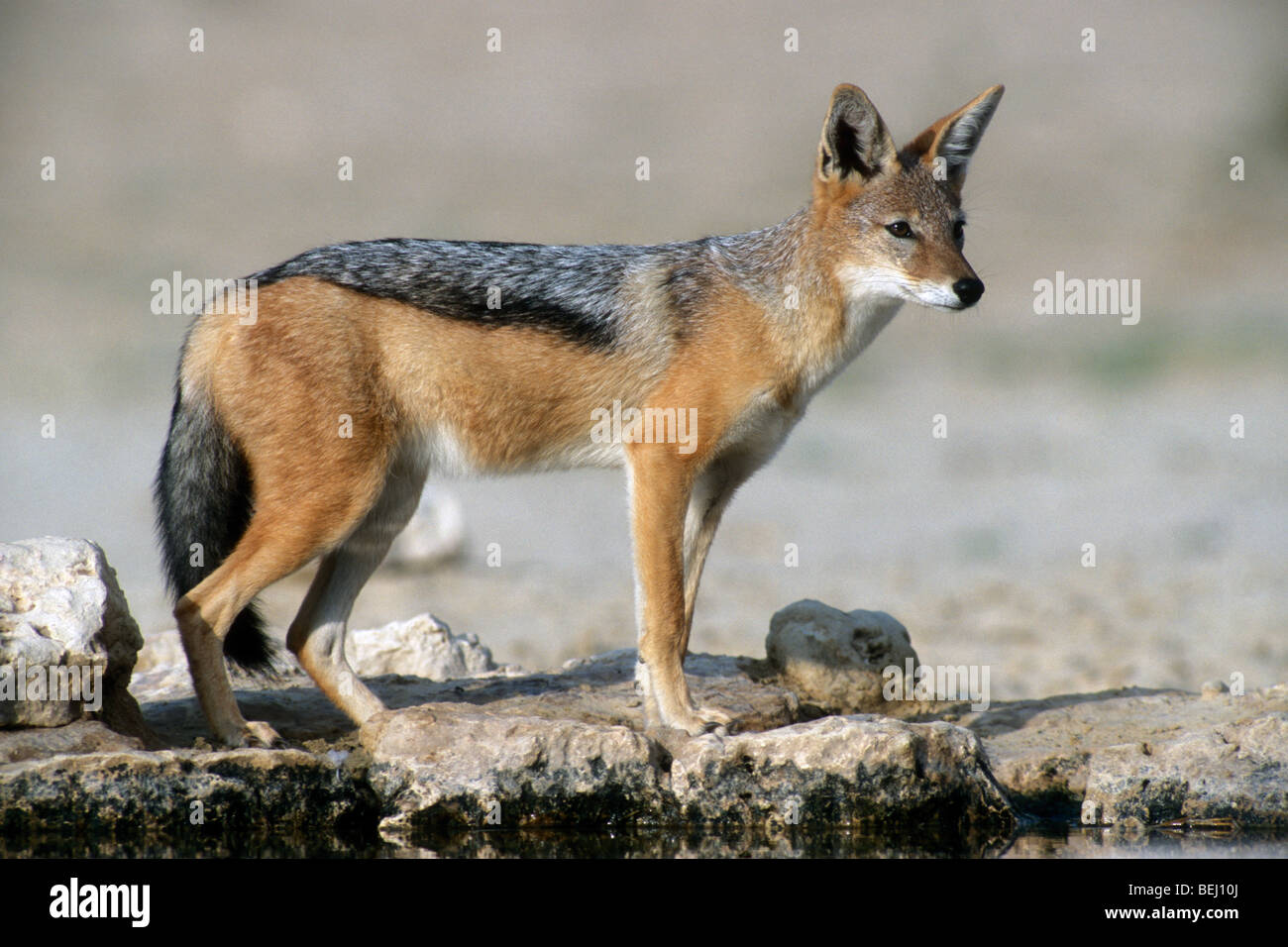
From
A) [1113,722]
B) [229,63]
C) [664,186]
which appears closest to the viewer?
[1113,722]

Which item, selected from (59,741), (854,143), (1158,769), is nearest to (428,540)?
(854,143)

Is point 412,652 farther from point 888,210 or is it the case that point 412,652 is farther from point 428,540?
point 428,540

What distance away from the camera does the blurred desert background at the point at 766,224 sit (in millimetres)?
14523

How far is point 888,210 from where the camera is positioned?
8195 millimetres

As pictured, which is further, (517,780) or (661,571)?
(661,571)

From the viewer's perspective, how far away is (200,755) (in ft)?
22.9

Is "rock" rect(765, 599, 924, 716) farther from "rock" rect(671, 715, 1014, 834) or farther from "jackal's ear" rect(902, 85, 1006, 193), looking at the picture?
"jackal's ear" rect(902, 85, 1006, 193)

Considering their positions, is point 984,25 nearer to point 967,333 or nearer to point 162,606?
point 967,333

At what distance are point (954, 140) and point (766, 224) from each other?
2194cm

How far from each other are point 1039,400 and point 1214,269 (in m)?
7.33

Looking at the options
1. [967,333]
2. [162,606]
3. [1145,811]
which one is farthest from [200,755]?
[967,333]

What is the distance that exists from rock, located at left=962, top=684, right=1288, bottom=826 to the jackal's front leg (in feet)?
5.09

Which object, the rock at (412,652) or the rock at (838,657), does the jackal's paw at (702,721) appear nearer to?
the rock at (838,657)

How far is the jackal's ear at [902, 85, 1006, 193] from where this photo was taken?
8469 mm
